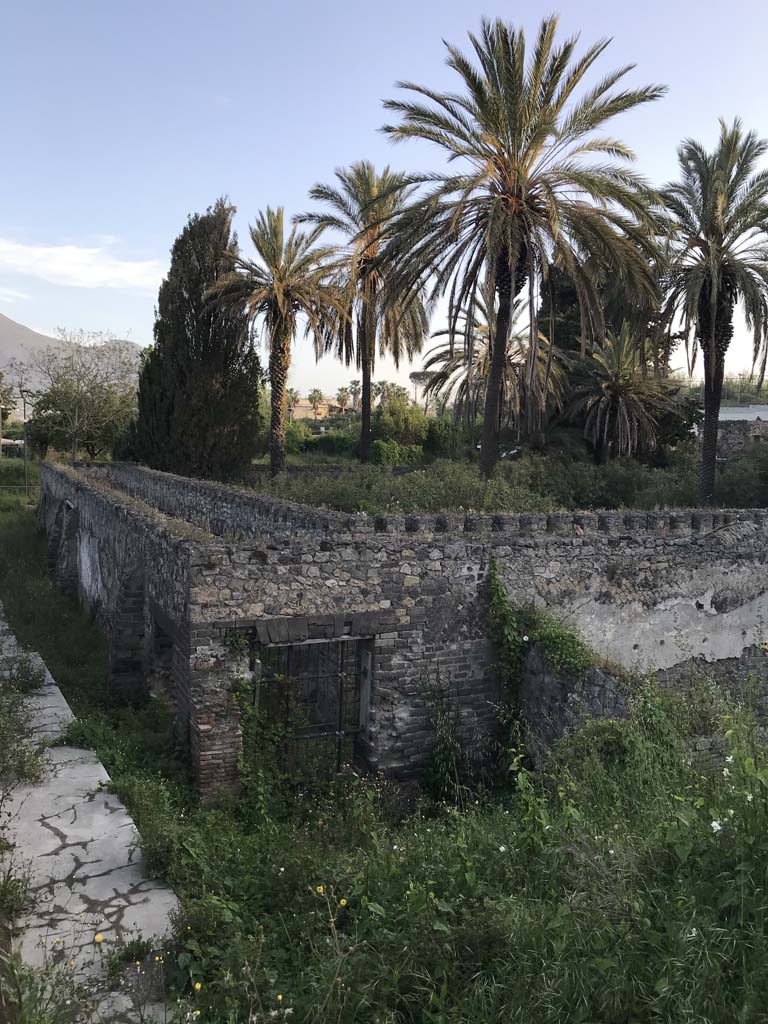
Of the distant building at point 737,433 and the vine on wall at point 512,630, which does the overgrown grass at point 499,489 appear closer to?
the vine on wall at point 512,630

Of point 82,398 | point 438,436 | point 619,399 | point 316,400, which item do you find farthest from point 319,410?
point 619,399

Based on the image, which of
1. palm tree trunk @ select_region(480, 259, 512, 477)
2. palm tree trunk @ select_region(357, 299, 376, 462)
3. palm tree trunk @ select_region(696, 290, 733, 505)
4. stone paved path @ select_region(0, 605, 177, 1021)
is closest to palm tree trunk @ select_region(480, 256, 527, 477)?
palm tree trunk @ select_region(480, 259, 512, 477)

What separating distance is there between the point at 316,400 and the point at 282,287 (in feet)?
284

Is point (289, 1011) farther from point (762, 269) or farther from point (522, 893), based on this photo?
point (762, 269)

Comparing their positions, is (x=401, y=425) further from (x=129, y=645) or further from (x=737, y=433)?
(x=129, y=645)

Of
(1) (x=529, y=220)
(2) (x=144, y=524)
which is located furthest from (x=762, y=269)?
(2) (x=144, y=524)

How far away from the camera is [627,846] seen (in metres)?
Answer: 4.10

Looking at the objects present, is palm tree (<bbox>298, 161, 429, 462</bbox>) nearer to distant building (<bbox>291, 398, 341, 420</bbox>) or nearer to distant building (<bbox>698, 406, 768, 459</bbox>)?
distant building (<bbox>698, 406, 768, 459</bbox>)

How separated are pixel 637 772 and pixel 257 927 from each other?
2800 millimetres

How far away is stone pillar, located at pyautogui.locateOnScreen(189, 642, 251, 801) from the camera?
6.78 meters

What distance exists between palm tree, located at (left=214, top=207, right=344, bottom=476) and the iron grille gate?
51.6 feet

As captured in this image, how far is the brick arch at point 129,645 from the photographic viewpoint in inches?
374

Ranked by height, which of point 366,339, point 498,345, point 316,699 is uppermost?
point 366,339

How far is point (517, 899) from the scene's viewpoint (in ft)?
12.9
